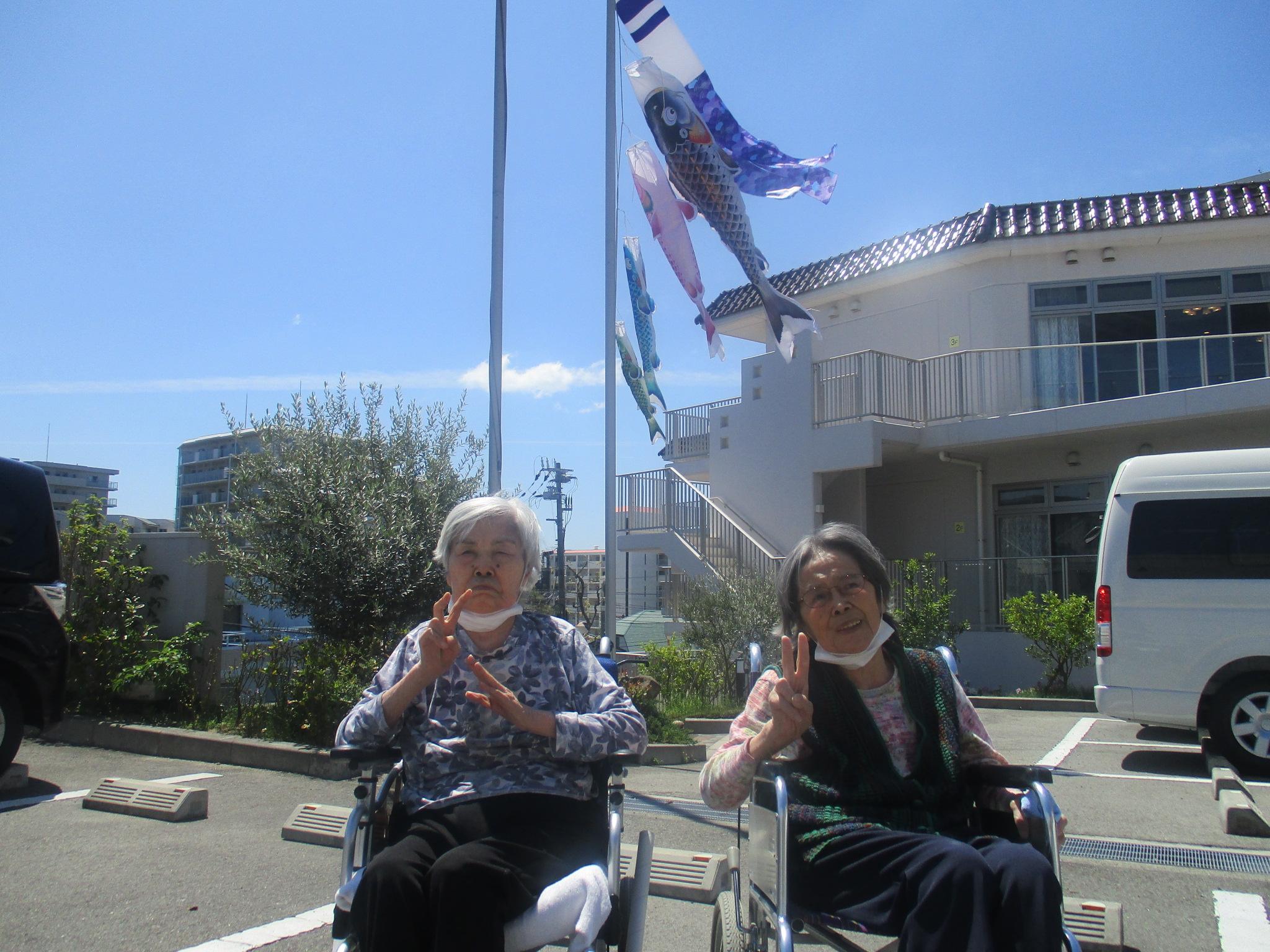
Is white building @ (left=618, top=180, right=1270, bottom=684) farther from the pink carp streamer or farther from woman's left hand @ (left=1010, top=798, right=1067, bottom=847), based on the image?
woman's left hand @ (left=1010, top=798, right=1067, bottom=847)

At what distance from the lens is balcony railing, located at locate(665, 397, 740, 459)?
1952cm

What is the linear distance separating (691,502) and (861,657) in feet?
47.1

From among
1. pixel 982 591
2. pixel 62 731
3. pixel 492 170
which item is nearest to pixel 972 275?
pixel 982 591

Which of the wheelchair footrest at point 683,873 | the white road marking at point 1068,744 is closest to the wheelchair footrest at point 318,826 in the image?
the wheelchair footrest at point 683,873

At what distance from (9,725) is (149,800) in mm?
1265

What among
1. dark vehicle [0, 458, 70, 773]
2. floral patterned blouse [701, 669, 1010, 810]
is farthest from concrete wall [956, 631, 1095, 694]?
floral patterned blouse [701, 669, 1010, 810]

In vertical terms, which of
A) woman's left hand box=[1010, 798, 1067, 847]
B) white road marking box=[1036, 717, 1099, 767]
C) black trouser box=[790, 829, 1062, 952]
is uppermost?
woman's left hand box=[1010, 798, 1067, 847]

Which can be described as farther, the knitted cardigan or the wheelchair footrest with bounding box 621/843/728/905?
the wheelchair footrest with bounding box 621/843/728/905

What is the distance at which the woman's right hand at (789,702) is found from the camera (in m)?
2.50

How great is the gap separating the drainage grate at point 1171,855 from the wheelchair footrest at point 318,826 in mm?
3611

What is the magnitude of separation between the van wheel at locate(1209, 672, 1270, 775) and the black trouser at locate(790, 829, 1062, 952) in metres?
5.44

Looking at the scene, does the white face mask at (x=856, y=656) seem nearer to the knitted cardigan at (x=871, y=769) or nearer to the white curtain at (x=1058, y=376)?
the knitted cardigan at (x=871, y=769)

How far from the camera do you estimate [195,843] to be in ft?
16.0

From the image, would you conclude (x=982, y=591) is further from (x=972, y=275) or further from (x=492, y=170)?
(x=492, y=170)
